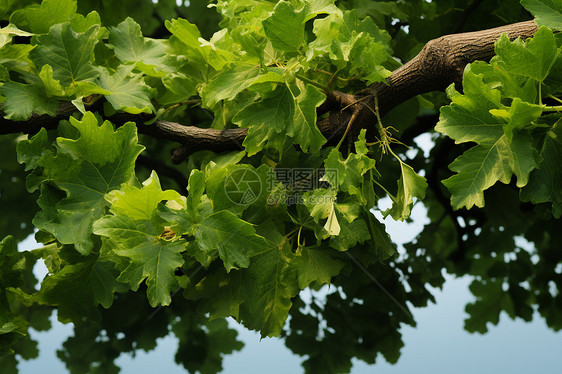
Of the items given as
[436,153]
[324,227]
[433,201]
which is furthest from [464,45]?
[433,201]

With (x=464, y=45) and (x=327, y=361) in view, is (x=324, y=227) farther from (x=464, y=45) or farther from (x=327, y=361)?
(x=327, y=361)

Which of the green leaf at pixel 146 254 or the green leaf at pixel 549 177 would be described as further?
the green leaf at pixel 549 177

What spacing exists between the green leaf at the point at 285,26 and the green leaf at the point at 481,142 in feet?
1.41

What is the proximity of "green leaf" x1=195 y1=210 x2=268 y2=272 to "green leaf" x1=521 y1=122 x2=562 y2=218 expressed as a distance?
0.72 m

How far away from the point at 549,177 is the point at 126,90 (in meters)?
1.26

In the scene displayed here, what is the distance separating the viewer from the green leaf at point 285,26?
1.61m

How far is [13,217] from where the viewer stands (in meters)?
3.74

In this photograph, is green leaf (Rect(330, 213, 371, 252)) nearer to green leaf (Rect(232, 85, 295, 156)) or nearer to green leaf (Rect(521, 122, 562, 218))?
green leaf (Rect(232, 85, 295, 156))

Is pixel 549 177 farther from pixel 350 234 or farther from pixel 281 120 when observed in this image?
pixel 281 120

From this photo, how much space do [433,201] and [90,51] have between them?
2.61 metres

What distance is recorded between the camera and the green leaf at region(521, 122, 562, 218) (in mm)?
1643

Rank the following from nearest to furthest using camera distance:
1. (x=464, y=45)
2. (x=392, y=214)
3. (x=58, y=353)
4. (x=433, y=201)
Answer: (x=392, y=214) → (x=464, y=45) → (x=58, y=353) → (x=433, y=201)

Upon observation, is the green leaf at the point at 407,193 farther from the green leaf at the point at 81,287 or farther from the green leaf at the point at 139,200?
the green leaf at the point at 81,287

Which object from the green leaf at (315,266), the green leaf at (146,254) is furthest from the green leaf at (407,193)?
the green leaf at (146,254)
